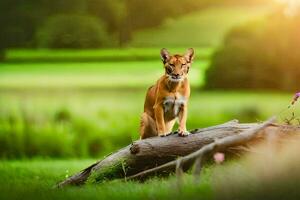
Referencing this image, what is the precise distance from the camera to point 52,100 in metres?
8.42

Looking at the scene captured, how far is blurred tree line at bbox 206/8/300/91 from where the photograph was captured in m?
7.92

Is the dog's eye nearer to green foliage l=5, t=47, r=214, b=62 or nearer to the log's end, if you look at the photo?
the log's end

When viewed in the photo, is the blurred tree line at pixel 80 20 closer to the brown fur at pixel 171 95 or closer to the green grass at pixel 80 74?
the green grass at pixel 80 74

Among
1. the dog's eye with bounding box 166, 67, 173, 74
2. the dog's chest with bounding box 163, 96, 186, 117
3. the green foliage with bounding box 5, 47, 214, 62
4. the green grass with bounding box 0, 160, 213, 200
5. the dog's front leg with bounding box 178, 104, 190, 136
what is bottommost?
the green grass with bounding box 0, 160, 213, 200

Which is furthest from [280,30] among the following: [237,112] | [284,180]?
[284,180]

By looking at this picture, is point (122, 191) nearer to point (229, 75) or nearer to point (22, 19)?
point (229, 75)

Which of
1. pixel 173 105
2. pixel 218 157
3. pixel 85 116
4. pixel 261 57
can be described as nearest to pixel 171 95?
pixel 173 105

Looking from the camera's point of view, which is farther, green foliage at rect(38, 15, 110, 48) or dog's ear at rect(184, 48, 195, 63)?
green foliage at rect(38, 15, 110, 48)

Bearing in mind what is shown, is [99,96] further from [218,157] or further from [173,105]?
[218,157]

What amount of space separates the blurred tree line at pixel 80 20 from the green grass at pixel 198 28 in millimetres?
69

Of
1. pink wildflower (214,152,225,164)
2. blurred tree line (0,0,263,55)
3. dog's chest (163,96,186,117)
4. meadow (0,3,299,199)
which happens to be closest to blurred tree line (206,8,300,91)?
meadow (0,3,299,199)

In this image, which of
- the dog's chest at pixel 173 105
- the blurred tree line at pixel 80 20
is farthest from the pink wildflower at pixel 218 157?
the blurred tree line at pixel 80 20

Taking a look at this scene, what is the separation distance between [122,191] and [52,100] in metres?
2.80

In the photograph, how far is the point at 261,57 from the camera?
807cm
